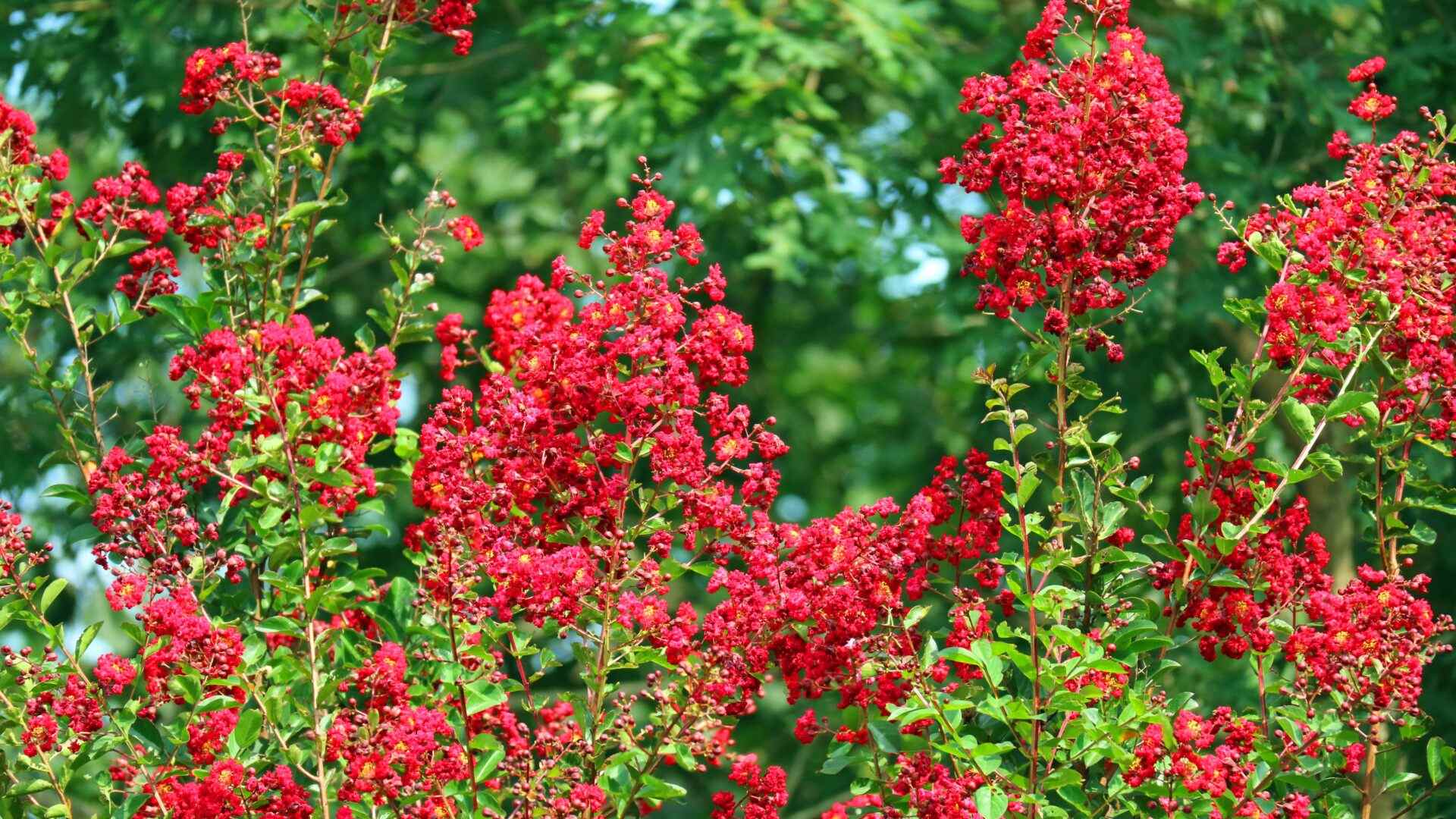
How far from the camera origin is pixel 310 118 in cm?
367

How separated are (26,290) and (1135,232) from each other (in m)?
2.27

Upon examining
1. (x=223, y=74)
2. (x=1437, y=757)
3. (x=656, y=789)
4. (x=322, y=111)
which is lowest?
(x=1437, y=757)

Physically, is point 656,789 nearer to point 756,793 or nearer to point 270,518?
point 756,793

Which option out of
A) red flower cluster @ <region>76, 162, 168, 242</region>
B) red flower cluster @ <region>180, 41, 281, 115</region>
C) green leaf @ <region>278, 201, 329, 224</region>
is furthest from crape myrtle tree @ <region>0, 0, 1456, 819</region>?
red flower cluster @ <region>180, 41, 281, 115</region>

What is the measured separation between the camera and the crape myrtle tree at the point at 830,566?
296 cm

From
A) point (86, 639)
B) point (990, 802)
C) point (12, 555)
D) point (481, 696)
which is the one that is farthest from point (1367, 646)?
point (12, 555)

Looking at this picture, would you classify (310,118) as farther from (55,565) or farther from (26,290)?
(55,565)

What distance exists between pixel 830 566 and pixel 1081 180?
0.82m

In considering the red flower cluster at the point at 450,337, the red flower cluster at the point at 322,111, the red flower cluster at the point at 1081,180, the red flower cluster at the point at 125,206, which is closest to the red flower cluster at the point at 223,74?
the red flower cluster at the point at 322,111

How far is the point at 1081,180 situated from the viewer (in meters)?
3.05

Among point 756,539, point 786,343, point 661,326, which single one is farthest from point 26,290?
point 786,343

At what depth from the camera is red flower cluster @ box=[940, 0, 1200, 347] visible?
3.02m

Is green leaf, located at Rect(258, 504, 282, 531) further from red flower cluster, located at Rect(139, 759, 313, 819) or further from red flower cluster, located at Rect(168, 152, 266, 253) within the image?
red flower cluster, located at Rect(168, 152, 266, 253)

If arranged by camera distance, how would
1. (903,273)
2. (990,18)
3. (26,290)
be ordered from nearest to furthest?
(26,290), (903,273), (990,18)
